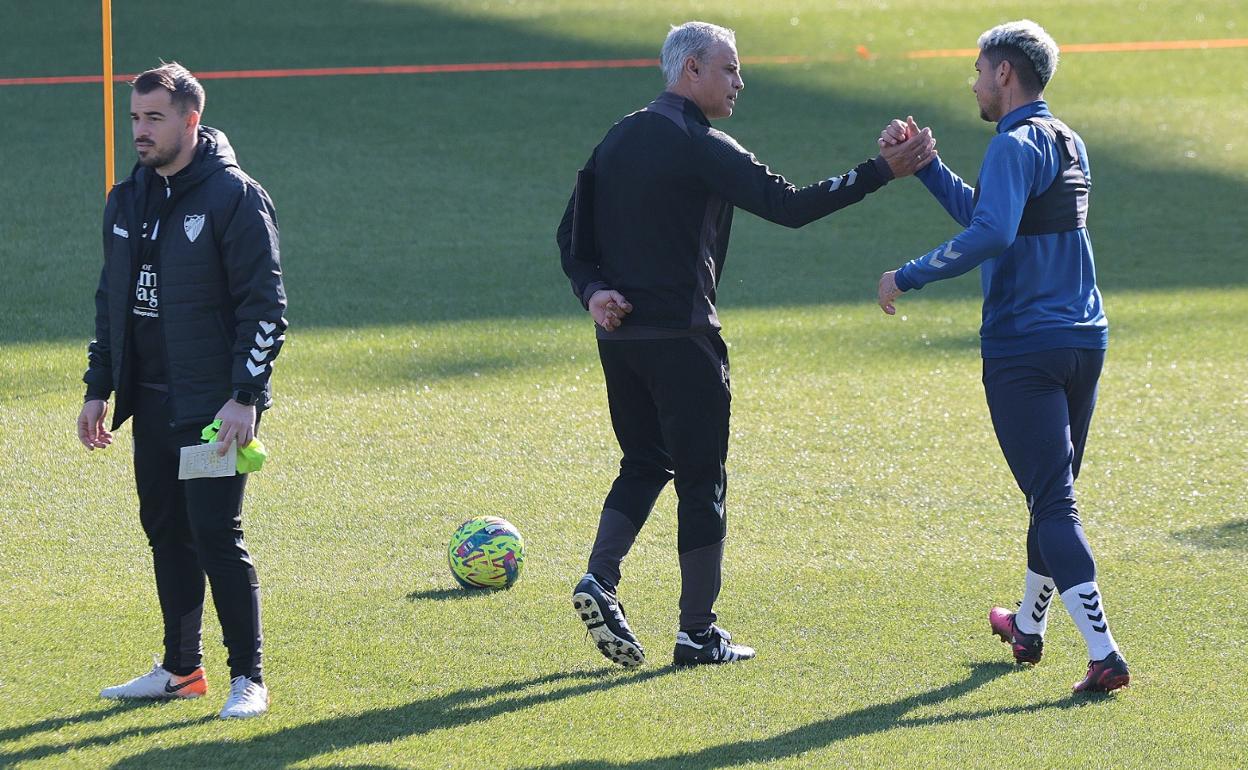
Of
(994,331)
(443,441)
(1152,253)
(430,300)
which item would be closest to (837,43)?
(1152,253)

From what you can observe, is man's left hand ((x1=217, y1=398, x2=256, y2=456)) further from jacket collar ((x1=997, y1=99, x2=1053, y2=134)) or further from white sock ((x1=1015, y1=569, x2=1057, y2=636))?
white sock ((x1=1015, y1=569, x2=1057, y2=636))

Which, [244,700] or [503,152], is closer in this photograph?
[244,700]

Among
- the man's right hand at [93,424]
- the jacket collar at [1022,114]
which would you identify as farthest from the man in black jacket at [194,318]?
the jacket collar at [1022,114]

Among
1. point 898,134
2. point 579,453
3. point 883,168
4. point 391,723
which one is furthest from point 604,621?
point 579,453

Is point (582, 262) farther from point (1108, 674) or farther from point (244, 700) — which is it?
point (1108, 674)

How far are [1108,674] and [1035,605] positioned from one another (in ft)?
1.49

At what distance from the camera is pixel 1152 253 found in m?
12.6

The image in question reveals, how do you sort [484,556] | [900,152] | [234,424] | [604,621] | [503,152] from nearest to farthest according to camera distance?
[234,424] → [900,152] → [604,621] → [484,556] → [503,152]

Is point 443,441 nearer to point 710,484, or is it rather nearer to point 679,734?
point 710,484

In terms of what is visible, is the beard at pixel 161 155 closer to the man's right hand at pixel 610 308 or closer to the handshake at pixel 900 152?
the man's right hand at pixel 610 308

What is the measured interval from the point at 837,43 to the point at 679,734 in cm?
1466

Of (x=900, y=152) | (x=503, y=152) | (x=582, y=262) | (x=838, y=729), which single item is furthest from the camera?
(x=503, y=152)

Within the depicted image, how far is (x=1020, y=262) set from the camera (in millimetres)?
4992

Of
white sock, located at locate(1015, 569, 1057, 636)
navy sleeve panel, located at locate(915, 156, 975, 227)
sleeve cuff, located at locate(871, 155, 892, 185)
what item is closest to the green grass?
white sock, located at locate(1015, 569, 1057, 636)
